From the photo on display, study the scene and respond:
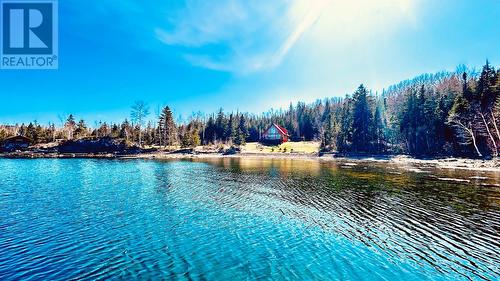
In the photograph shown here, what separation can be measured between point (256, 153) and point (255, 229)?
107 meters

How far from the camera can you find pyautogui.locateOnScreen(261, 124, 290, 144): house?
16500 cm

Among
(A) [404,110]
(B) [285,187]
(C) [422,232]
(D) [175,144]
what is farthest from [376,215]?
(D) [175,144]

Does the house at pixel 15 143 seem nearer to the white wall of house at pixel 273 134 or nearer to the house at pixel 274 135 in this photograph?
the house at pixel 274 135

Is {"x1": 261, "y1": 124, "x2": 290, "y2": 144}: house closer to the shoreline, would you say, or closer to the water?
the shoreline

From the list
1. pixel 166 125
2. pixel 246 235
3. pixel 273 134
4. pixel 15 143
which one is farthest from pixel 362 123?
pixel 15 143

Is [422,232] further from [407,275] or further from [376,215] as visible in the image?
[407,275]

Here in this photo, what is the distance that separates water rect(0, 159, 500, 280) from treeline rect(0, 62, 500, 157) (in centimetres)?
6159

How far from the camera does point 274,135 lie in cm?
16688

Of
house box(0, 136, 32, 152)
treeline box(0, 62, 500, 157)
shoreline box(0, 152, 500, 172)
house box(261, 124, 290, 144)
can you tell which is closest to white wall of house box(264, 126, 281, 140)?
house box(261, 124, 290, 144)

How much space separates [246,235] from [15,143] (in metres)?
175

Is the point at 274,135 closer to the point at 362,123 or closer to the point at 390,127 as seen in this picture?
the point at 362,123

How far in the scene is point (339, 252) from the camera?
1858 cm

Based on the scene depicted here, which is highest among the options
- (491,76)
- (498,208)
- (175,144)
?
(491,76)

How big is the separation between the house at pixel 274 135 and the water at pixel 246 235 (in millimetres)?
126424
